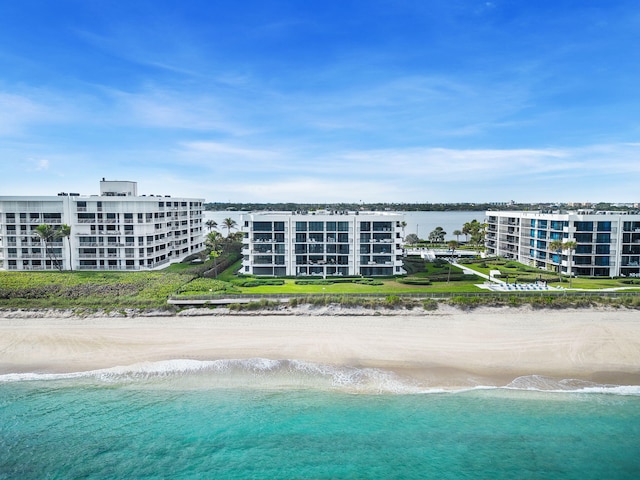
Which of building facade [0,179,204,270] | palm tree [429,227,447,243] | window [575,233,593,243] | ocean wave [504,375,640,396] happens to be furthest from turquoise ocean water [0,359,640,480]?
palm tree [429,227,447,243]

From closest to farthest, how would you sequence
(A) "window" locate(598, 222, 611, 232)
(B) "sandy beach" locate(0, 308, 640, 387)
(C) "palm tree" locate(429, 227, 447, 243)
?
(B) "sandy beach" locate(0, 308, 640, 387) < (A) "window" locate(598, 222, 611, 232) < (C) "palm tree" locate(429, 227, 447, 243)

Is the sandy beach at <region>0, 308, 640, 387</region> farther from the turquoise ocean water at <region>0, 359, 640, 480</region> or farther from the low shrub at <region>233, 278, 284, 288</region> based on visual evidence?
the low shrub at <region>233, 278, 284, 288</region>

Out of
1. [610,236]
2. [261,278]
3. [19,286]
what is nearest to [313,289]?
[261,278]

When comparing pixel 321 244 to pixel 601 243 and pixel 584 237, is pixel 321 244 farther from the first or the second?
pixel 601 243

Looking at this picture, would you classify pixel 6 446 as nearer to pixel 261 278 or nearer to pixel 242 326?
pixel 242 326

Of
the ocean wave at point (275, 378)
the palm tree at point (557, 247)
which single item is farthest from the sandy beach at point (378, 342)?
the palm tree at point (557, 247)

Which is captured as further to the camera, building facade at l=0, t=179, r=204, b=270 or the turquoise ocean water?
building facade at l=0, t=179, r=204, b=270
